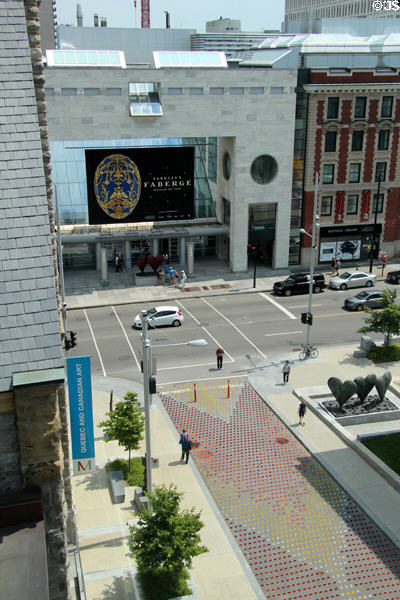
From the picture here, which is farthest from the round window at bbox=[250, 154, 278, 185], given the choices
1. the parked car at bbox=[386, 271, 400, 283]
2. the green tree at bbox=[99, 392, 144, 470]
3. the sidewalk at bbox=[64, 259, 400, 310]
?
the green tree at bbox=[99, 392, 144, 470]

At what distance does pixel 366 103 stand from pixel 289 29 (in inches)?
2649

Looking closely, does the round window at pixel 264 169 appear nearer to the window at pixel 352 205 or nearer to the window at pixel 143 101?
the window at pixel 352 205

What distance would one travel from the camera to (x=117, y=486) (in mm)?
22531

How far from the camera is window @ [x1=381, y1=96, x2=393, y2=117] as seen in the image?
169 feet

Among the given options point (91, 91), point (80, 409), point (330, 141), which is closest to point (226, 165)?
point (330, 141)

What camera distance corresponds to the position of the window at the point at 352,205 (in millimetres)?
52812

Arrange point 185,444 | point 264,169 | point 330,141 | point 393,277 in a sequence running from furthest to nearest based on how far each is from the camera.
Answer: point 330,141 < point 264,169 < point 393,277 < point 185,444

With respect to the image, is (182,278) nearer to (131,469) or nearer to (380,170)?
(380,170)

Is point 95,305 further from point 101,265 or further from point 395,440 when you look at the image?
point 395,440

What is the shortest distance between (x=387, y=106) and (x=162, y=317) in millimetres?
27564

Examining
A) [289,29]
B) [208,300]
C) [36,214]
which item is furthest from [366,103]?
[289,29]

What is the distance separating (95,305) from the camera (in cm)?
4491

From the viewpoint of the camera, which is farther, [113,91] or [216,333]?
[113,91]

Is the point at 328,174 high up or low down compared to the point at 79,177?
up
